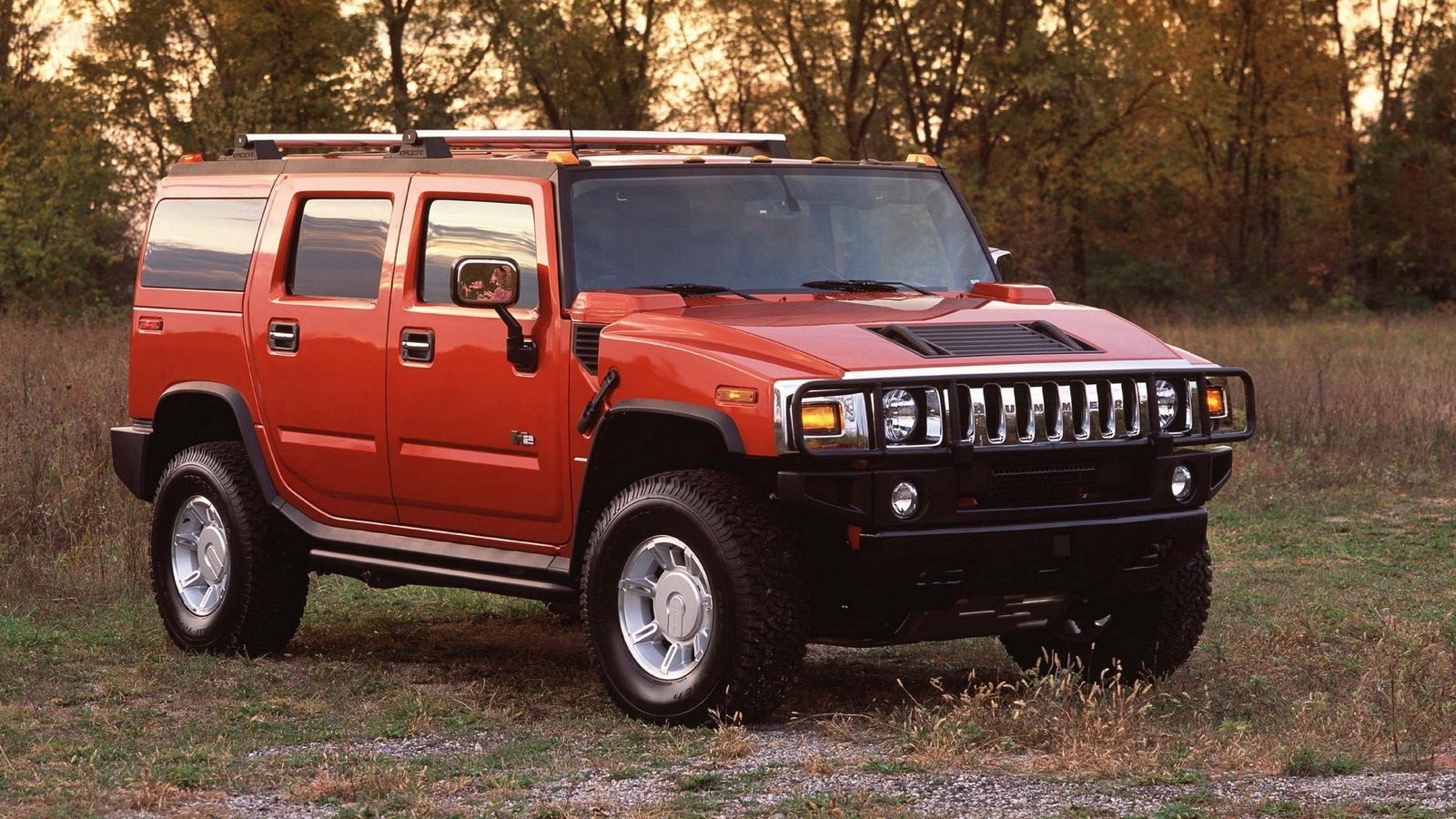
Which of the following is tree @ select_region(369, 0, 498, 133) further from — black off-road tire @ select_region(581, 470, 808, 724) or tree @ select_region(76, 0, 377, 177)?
black off-road tire @ select_region(581, 470, 808, 724)

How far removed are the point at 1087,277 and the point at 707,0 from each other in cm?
1160

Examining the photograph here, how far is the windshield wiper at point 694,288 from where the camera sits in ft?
21.9

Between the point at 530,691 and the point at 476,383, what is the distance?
4.07ft

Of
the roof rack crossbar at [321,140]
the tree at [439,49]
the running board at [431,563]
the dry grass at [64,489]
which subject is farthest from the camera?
the tree at [439,49]

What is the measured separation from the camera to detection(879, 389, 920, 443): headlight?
18.7 ft

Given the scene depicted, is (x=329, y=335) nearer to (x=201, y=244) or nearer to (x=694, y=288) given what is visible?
(x=201, y=244)

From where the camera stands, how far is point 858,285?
700 cm

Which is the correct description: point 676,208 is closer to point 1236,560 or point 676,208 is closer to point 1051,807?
point 1051,807

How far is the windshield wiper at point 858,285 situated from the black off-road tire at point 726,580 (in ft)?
3.70

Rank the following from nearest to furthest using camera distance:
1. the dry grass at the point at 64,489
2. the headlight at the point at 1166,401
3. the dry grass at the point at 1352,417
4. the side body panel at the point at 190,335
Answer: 1. the headlight at the point at 1166,401
2. the side body panel at the point at 190,335
3. the dry grass at the point at 64,489
4. the dry grass at the point at 1352,417

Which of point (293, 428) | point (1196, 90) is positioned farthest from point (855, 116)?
point (293, 428)

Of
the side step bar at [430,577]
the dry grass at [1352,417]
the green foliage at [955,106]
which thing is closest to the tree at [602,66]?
the green foliage at [955,106]

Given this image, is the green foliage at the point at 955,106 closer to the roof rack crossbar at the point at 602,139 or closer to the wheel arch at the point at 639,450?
the roof rack crossbar at the point at 602,139

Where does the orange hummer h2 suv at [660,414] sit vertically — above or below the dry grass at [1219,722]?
above
